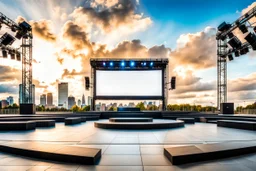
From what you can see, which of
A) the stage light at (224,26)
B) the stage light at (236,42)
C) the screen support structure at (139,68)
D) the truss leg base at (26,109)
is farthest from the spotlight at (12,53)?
the stage light at (236,42)

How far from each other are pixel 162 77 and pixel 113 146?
98.5ft

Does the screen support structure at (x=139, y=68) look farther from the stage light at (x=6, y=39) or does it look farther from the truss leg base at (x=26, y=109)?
the stage light at (x=6, y=39)

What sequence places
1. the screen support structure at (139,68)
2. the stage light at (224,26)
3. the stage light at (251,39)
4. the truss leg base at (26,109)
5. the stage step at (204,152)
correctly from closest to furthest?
1. the stage step at (204,152)
2. the stage light at (251,39)
3. the stage light at (224,26)
4. the truss leg base at (26,109)
5. the screen support structure at (139,68)

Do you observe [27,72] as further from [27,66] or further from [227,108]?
[227,108]

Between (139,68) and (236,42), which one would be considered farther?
(139,68)

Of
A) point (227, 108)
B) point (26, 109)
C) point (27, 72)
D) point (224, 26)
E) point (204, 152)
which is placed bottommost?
point (26, 109)

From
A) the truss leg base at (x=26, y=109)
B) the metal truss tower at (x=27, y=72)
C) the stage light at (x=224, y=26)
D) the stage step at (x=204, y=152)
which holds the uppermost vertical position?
the stage light at (x=224, y=26)

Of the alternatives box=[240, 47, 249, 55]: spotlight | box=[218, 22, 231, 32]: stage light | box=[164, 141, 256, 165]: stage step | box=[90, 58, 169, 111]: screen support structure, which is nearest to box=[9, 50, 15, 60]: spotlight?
box=[90, 58, 169, 111]: screen support structure

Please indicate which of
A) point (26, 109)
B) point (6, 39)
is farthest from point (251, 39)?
point (26, 109)

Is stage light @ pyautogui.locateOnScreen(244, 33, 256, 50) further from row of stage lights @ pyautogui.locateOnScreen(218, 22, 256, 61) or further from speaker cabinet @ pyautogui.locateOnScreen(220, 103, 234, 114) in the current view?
speaker cabinet @ pyautogui.locateOnScreen(220, 103, 234, 114)

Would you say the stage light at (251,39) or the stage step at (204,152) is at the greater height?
the stage light at (251,39)

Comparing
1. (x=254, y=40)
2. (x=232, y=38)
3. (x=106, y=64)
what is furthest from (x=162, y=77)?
(x=254, y=40)

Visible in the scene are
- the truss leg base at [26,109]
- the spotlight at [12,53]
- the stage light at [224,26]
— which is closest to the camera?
the stage light at [224,26]

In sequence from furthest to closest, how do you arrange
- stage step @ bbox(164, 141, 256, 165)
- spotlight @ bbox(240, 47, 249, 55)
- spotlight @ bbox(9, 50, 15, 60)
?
spotlight @ bbox(9, 50, 15, 60) → spotlight @ bbox(240, 47, 249, 55) → stage step @ bbox(164, 141, 256, 165)
